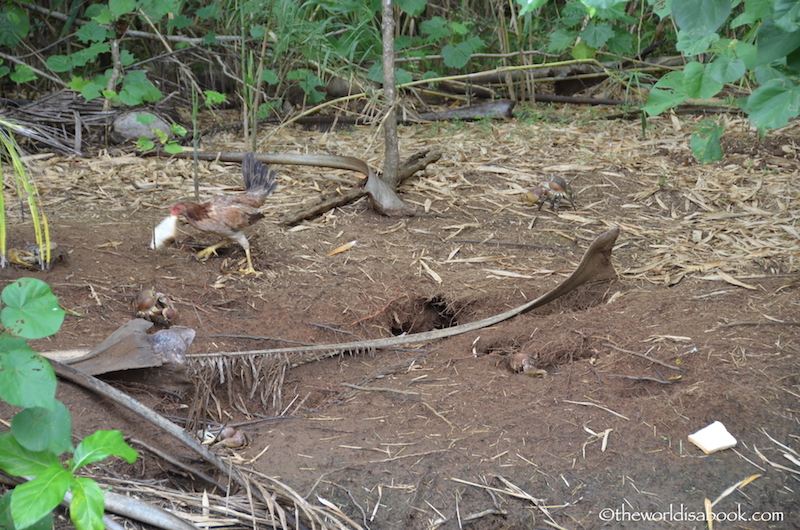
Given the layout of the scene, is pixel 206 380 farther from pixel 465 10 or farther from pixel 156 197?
pixel 465 10

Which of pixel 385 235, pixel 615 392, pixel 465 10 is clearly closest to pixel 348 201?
pixel 385 235

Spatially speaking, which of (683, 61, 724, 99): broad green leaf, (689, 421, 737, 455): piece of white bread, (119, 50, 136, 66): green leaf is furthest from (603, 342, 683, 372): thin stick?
(119, 50, 136, 66): green leaf

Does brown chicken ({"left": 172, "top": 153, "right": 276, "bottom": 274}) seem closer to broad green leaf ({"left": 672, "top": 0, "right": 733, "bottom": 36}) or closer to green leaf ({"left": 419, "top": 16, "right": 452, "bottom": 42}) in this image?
broad green leaf ({"left": 672, "top": 0, "right": 733, "bottom": 36})

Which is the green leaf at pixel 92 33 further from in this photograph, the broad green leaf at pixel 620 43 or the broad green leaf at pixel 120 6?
the broad green leaf at pixel 620 43

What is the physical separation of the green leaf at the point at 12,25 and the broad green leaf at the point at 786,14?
681 centimetres

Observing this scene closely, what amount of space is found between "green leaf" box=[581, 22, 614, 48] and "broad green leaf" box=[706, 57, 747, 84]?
14.1 ft

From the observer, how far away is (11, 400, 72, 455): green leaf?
1.69 m

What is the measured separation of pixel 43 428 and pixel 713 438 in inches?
92.4

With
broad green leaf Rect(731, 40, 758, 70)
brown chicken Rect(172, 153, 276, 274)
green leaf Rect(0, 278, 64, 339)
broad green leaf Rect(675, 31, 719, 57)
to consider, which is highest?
broad green leaf Rect(675, 31, 719, 57)

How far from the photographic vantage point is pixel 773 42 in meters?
2.04

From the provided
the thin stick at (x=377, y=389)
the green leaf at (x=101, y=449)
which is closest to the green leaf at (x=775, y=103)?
the thin stick at (x=377, y=389)

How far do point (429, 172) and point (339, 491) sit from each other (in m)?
3.89

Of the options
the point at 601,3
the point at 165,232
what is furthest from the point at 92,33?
the point at 601,3

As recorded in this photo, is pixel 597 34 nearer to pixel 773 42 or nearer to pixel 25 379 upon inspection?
pixel 773 42
